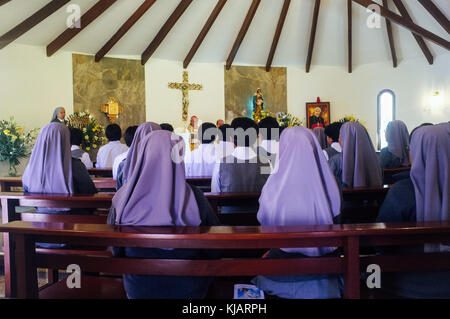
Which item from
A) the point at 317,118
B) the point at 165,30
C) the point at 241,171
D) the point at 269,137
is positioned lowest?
the point at 241,171

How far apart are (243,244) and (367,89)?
1241cm

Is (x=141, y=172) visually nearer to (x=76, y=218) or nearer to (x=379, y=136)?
(x=76, y=218)

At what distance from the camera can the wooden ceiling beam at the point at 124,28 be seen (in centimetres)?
935

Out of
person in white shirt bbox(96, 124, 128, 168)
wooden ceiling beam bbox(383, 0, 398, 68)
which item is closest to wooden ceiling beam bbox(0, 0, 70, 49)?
person in white shirt bbox(96, 124, 128, 168)

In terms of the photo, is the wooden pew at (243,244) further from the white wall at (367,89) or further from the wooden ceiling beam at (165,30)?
the white wall at (367,89)

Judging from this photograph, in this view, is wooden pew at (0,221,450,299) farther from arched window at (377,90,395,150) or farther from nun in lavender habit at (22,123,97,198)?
arched window at (377,90,395,150)

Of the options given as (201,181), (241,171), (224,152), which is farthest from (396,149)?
(241,171)

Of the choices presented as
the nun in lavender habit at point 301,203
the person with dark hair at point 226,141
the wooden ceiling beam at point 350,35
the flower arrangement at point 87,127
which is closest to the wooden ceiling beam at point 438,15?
the wooden ceiling beam at point 350,35

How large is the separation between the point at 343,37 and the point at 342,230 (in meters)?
11.5

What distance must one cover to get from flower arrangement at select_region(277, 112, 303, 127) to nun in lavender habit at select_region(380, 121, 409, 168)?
17.0ft

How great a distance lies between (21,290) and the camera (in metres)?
2.21

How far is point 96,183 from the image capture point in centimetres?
497

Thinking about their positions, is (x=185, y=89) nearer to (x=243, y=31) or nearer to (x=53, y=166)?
(x=243, y=31)

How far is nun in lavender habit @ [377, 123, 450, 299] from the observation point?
2322 mm
